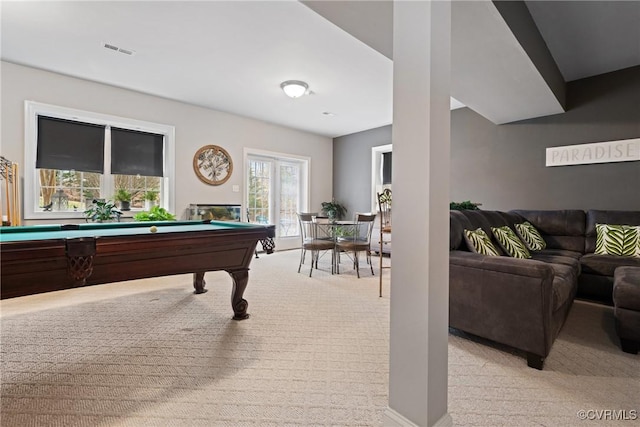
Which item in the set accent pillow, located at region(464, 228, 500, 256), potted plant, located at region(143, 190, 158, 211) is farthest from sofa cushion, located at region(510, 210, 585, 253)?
potted plant, located at region(143, 190, 158, 211)

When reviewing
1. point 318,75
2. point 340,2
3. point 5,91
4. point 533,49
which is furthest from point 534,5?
point 5,91

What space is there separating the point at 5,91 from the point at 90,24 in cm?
175

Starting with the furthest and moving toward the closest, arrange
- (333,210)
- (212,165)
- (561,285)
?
(333,210), (212,165), (561,285)

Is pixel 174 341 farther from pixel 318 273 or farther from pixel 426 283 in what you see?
pixel 318 273

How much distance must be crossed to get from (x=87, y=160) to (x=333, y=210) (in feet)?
15.2

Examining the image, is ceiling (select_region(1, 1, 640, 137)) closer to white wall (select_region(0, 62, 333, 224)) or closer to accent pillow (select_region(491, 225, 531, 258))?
white wall (select_region(0, 62, 333, 224))

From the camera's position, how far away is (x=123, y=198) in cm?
430

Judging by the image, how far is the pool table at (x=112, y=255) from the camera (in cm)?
146

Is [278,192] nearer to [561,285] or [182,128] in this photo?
[182,128]

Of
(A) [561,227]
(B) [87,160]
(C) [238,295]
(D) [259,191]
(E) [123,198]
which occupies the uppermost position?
(B) [87,160]

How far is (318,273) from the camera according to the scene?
4.24 meters

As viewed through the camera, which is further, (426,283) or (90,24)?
(90,24)

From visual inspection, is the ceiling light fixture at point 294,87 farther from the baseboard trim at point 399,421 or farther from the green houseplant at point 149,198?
the baseboard trim at point 399,421

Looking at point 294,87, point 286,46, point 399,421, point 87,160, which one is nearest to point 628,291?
point 399,421
